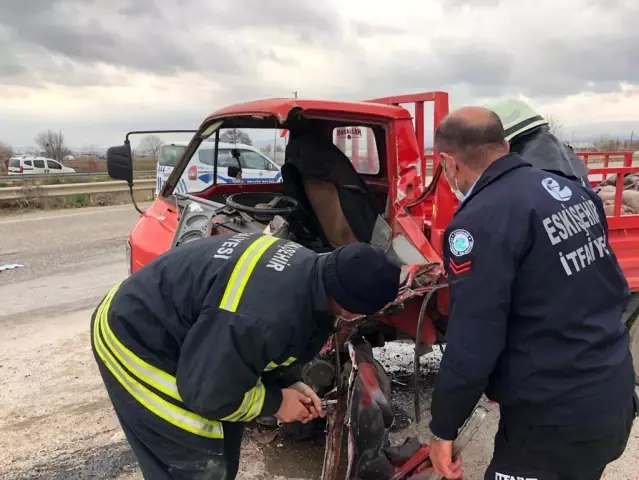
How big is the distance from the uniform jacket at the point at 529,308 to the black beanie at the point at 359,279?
0.22m

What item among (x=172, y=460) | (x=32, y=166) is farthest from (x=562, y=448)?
(x=32, y=166)

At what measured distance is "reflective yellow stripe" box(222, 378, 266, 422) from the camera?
196 centimetres

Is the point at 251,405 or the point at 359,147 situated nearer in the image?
the point at 251,405

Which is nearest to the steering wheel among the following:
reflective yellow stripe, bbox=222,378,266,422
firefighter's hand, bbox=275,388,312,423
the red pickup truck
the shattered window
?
the red pickup truck

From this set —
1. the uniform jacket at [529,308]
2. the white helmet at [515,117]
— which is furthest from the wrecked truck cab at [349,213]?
the uniform jacket at [529,308]

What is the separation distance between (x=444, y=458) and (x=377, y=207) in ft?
7.39

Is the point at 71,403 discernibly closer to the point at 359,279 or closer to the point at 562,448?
the point at 359,279

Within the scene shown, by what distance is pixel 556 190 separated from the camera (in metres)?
1.91

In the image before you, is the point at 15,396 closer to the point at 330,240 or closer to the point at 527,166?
the point at 330,240

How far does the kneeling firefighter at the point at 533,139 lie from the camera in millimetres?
2797

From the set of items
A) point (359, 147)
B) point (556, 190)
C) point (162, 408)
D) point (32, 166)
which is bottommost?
point (162, 408)

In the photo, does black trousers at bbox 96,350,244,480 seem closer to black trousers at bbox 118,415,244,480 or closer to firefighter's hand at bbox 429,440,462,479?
black trousers at bbox 118,415,244,480

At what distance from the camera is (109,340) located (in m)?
2.12

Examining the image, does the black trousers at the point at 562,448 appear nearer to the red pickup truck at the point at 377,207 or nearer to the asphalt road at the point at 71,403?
the red pickup truck at the point at 377,207
